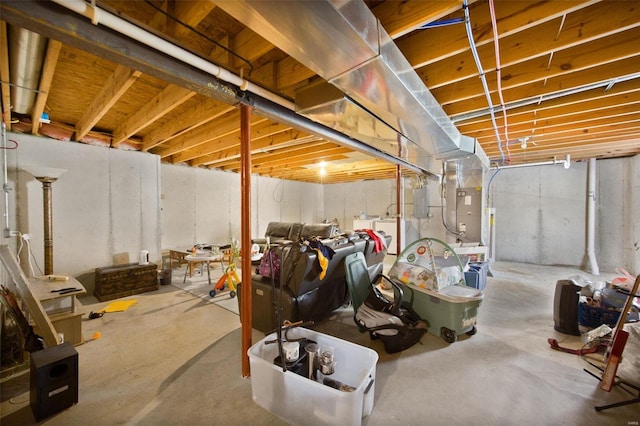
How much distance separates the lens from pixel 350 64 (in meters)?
1.24

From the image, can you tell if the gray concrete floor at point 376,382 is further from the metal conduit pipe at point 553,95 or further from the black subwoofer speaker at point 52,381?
the metal conduit pipe at point 553,95

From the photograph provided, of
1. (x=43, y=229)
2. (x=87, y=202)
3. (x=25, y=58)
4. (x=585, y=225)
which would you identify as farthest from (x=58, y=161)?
(x=585, y=225)

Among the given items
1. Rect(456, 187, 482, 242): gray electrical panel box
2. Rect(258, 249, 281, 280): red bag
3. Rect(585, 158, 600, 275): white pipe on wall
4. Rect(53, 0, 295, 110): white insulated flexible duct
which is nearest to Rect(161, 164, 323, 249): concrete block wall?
Rect(258, 249, 281, 280): red bag

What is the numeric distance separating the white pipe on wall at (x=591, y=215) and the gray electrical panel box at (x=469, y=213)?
242cm

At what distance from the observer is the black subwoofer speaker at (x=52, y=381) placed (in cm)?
150

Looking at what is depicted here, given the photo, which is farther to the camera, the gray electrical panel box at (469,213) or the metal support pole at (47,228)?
the gray electrical panel box at (469,213)

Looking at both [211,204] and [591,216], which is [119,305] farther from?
[591,216]

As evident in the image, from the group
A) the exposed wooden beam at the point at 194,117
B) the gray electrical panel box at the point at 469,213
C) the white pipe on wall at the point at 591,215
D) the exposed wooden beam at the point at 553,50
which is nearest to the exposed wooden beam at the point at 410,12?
the exposed wooden beam at the point at 553,50

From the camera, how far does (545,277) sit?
460 centimetres

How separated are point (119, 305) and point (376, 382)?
3.42 meters

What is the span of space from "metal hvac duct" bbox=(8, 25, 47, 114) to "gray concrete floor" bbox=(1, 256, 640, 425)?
7.58 feet

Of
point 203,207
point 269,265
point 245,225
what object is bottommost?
point 269,265

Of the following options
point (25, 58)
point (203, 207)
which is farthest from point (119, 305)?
point (203, 207)

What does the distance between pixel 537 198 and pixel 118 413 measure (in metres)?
7.58
